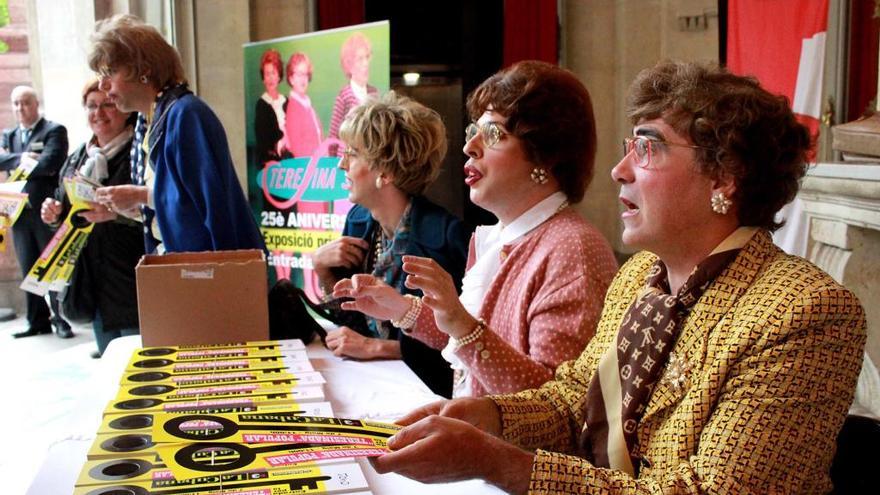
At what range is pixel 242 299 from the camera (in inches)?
86.2

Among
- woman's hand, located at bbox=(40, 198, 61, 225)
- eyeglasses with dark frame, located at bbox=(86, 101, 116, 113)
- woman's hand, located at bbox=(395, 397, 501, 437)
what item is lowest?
woman's hand, located at bbox=(395, 397, 501, 437)

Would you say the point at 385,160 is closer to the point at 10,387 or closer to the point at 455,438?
the point at 455,438

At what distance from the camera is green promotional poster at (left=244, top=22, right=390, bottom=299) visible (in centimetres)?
507

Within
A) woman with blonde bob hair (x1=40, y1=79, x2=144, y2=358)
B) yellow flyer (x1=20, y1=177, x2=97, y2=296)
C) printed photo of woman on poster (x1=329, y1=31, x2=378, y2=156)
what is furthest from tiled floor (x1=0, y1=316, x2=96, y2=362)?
yellow flyer (x1=20, y1=177, x2=97, y2=296)

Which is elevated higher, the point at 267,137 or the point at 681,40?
the point at 681,40

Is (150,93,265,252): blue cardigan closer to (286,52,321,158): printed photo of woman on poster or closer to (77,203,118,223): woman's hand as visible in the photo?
(77,203,118,223): woman's hand

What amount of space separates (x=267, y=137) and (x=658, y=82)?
15.1ft

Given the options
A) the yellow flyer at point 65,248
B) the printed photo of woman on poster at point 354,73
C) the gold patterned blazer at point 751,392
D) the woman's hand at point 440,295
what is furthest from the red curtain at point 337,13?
the gold patterned blazer at point 751,392

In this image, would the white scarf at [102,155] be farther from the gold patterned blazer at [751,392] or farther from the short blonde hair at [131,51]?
the gold patterned blazer at [751,392]

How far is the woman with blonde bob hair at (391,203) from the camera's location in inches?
109

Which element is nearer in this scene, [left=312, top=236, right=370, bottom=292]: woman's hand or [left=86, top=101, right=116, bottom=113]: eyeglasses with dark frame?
[left=312, top=236, right=370, bottom=292]: woman's hand

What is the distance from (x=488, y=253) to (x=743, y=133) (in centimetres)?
101

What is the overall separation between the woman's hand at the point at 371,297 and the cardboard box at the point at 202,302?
0.24m

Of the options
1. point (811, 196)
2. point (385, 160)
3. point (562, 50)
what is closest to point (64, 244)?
point (385, 160)
